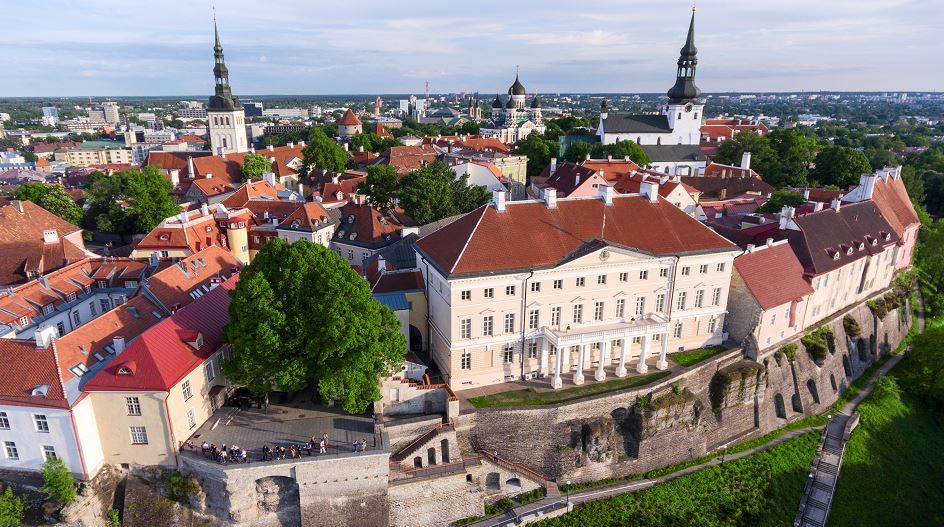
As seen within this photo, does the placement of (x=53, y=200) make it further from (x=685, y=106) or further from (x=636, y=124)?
(x=685, y=106)

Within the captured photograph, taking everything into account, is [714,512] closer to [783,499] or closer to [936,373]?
[783,499]

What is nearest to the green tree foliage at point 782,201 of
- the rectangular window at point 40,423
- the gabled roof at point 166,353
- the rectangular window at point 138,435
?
the gabled roof at point 166,353

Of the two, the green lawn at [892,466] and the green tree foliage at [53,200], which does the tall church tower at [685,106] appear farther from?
the green tree foliage at [53,200]

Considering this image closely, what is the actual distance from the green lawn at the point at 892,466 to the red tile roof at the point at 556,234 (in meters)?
18.8

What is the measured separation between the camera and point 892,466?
4372 centimetres

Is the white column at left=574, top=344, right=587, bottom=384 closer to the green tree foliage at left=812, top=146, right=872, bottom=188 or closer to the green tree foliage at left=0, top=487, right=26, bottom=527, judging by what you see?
the green tree foliage at left=0, top=487, right=26, bottom=527

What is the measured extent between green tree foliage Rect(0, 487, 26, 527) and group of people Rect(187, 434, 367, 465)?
7.78 m

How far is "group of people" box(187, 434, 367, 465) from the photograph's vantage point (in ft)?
101

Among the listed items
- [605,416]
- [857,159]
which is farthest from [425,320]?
[857,159]

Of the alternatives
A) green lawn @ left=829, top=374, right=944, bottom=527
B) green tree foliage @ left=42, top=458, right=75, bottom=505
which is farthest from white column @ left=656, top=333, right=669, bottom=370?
green tree foliage @ left=42, top=458, right=75, bottom=505

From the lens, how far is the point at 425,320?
1684 inches

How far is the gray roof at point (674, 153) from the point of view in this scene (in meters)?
98.6

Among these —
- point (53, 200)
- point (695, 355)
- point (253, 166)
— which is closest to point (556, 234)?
point (695, 355)

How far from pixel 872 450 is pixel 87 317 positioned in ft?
201
